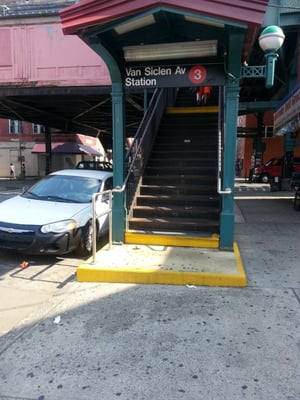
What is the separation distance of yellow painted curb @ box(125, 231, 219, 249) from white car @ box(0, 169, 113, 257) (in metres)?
0.79

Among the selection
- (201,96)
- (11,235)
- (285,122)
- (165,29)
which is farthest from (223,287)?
(285,122)

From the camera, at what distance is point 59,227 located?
561 centimetres

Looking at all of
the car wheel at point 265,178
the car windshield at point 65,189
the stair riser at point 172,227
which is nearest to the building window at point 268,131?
the car wheel at point 265,178

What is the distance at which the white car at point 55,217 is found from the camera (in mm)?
5512

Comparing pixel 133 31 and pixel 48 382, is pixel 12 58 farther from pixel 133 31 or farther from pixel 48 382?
pixel 48 382

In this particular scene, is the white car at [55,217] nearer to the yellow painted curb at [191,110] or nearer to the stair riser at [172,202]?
the stair riser at [172,202]

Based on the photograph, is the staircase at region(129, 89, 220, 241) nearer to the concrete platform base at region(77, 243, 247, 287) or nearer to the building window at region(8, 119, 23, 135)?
the concrete platform base at region(77, 243, 247, 287)

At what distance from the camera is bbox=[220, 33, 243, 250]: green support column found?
5.27 m

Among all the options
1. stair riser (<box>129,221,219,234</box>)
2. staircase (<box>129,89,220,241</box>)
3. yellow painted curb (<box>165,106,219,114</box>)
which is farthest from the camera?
yellow painted curb (<box>165,106,219,114</box>)

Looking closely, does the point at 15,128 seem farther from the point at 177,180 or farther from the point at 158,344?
the point at 158,344

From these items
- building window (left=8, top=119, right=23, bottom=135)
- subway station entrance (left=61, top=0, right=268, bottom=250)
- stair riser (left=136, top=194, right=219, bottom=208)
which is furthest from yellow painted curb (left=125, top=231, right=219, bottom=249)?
building window (left=8, top=119, right=23, bottom=135)

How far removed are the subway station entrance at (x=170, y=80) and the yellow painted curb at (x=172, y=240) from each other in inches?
0.6

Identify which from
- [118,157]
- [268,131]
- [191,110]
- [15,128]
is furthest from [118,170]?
[15,128]

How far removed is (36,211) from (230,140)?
3.38m
